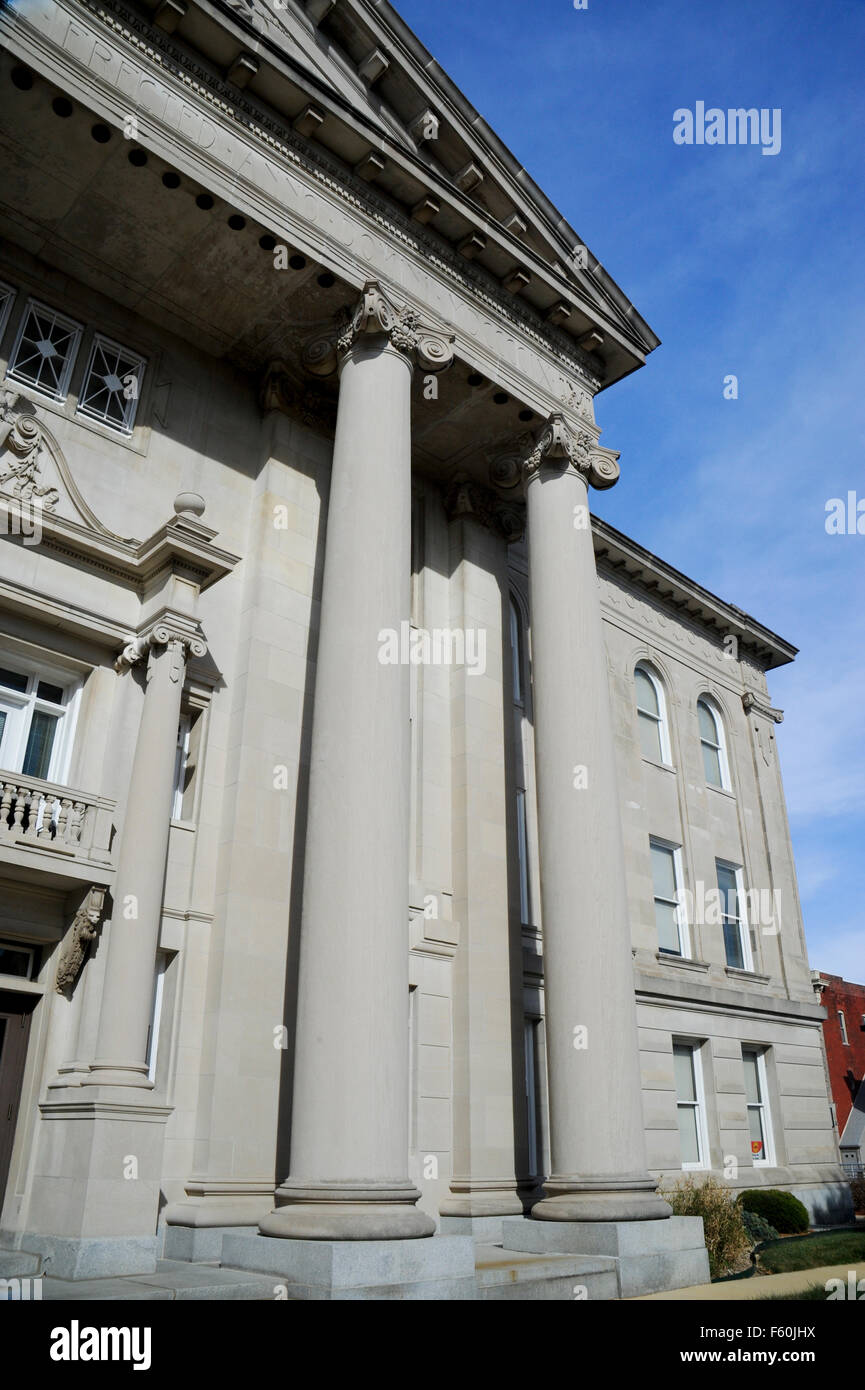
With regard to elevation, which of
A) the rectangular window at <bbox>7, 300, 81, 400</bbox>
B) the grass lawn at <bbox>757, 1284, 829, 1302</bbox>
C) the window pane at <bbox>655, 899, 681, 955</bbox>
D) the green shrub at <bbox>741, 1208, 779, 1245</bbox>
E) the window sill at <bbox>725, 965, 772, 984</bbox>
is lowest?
the grass lawn at <bbox>757, 1284, 829, 1302</bbox>

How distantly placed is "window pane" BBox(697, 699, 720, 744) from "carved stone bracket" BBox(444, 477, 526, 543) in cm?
1120

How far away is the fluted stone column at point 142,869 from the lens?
11461 millimetres

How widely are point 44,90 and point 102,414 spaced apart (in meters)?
4.23

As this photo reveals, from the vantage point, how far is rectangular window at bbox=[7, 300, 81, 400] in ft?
48.2

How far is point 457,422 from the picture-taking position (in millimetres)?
18938

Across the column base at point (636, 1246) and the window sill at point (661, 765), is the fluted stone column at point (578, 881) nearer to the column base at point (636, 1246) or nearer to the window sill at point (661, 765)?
the column base at point (636, 1246)

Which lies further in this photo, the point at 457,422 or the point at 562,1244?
the point at 457,422

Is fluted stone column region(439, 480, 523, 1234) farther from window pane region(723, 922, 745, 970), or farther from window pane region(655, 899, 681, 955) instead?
window pane region(723, 922, 745, 970)

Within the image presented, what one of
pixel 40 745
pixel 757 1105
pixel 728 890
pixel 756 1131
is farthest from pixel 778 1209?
pixel 40 745

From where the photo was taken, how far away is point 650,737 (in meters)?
27.0

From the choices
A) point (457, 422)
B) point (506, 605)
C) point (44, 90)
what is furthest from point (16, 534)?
point (506, 605)

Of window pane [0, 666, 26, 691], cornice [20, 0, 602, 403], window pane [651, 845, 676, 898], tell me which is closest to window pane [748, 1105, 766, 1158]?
window pane [651, 845, 676, 898]

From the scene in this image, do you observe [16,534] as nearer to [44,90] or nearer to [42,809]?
[42,809]
